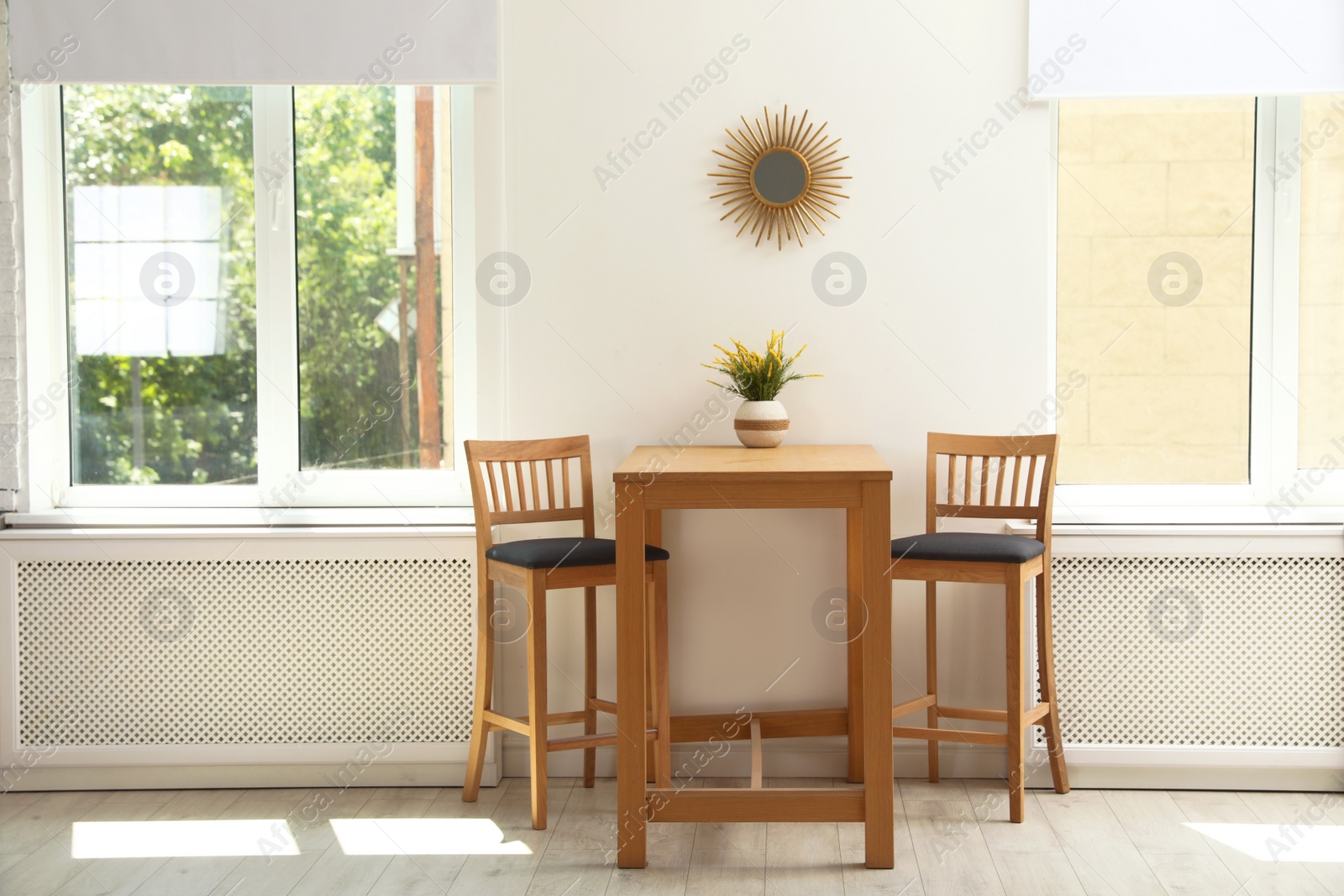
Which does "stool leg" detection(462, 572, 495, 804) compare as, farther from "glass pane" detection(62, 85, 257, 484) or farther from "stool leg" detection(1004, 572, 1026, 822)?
"stool leg" detection(1004, 572, 1026, 822)

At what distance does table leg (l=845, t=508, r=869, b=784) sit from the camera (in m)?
2.82

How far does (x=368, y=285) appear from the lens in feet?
10.2

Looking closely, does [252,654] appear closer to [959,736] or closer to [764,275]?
[764,275]

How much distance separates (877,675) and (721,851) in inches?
23.3

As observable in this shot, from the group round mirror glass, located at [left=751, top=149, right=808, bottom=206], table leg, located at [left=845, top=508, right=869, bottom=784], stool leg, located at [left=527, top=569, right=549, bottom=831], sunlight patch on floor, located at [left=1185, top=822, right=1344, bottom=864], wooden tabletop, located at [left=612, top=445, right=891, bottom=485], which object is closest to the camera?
wooden tabletop, located at [left=612, top=445, right=891, bottom=485]

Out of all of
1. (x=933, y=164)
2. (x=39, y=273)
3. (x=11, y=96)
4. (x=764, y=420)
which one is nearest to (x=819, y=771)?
(x=764, y=420)

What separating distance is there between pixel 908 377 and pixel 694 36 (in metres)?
1.15

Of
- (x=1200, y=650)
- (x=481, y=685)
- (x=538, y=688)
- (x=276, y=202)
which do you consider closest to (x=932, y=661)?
(x=1200, y=650)

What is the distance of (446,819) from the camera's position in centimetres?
266

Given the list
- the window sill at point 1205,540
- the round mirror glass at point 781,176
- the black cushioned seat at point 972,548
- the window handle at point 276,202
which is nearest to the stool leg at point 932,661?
the black cushioned seat at point 972,548

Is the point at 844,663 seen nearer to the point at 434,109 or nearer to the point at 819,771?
the point at 819,771

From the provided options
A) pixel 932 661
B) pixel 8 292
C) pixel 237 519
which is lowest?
pixel 932 661

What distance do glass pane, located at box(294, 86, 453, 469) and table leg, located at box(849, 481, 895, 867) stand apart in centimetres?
143

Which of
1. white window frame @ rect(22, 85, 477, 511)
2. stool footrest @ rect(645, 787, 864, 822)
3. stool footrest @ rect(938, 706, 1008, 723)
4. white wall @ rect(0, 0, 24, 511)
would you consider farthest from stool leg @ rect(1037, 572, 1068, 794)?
white wall @ rect(0, 0, 24, 511)
